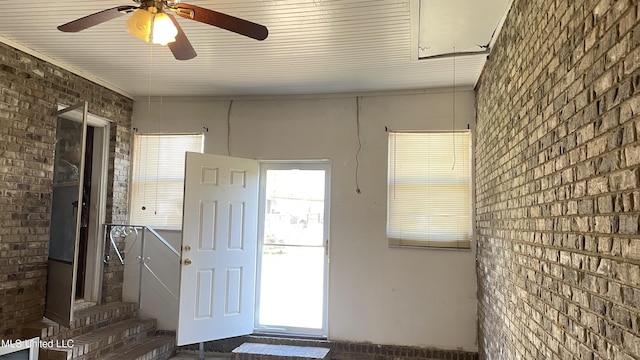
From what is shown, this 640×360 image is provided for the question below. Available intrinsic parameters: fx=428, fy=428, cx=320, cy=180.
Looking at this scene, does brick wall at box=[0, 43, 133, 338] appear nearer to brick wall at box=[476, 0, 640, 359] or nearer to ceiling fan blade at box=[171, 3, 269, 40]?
ceiling fan blade at box=[171, 3, 269, 40]

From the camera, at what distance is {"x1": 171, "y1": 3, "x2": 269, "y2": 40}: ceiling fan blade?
225 cm

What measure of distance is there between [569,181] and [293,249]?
3.39m

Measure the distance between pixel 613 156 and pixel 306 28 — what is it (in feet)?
7.67

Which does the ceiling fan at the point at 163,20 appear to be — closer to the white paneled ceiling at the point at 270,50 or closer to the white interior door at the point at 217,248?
the white paneled ceiling at the point at 270,50

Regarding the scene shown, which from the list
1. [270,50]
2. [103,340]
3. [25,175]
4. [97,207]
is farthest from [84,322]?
[270,50]

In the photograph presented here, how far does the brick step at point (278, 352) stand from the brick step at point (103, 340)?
104 cm

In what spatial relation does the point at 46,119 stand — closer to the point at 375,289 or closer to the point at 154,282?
the point at 154,282

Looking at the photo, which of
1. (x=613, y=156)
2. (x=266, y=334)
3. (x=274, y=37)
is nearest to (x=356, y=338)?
(x=266, y=334)

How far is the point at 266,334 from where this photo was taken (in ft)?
15.1

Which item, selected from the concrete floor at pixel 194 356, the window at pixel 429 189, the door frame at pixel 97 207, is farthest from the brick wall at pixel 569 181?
the door frame at pixel 97 207

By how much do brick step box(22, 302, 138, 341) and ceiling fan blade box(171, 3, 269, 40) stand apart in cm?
290

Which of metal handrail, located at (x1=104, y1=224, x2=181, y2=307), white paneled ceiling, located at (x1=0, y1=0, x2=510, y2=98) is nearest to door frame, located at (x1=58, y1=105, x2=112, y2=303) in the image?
metal handrail, located at (x1=104, y1=224, x2=181, y2=307)

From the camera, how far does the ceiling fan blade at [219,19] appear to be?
2252 mm

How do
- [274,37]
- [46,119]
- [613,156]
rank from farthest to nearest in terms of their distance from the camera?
1. [46,119]
2. [274,37]
3. [613,156]
